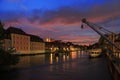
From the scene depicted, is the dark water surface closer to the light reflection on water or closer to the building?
the light reflection on water

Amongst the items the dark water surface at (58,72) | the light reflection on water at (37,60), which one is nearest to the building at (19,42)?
the light reflection on water at (37,60)

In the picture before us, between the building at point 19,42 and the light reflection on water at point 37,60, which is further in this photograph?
the building at point 19,42

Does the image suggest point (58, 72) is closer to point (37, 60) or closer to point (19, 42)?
point (37, 60)

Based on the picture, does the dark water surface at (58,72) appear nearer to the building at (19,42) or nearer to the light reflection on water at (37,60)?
the light reflection on water at (37,60)

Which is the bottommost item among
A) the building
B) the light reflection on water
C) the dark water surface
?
the dark water surface

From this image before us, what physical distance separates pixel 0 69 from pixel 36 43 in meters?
113

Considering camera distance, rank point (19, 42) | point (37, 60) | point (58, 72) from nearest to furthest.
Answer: point (58, 72)
point (37, 60)
point (19, 42)

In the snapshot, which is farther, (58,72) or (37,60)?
(37,60)

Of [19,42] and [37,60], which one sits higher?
[19,42]

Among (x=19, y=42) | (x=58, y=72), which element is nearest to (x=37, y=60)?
(x=58, y=72)

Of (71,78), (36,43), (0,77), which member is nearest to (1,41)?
(0,77)

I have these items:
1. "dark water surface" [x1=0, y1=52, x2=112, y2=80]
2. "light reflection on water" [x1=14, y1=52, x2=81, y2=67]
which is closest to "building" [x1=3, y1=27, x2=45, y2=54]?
"light reflection on water" [x1=14, y1=52, x2=81, y2=67]

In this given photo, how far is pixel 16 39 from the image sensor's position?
122688 millimetres

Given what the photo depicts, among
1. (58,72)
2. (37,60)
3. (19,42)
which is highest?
(19,42)
